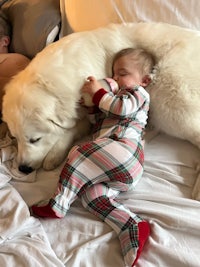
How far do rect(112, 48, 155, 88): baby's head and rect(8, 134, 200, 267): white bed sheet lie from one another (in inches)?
10.7

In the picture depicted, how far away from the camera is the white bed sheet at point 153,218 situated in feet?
3.68

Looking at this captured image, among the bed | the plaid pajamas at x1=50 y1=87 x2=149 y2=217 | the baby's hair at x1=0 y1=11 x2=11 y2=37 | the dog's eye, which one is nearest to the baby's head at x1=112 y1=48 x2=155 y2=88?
the plaid pajamas at x1=50 y1=87 x2=149 y2=217

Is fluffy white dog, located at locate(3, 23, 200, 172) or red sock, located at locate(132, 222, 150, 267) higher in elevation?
fluffy white dog, located at locate(3, 23, 200, 172)

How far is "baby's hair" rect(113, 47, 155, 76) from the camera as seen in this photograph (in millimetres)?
1510

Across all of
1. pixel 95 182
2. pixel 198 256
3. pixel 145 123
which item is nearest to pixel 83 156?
pixel 95 182

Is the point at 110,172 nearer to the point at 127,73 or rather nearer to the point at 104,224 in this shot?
the point at 104,224

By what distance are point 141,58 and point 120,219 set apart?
2.27 feet

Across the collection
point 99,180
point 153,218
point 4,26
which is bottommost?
point 153,218

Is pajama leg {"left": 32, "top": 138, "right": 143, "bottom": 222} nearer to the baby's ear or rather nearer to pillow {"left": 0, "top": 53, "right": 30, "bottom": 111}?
the baby's ear

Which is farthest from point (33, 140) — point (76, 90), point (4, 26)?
point (4, 26)

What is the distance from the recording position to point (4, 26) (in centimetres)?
214

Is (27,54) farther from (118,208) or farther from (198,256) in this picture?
(198,256)

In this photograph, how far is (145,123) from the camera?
1.47 metres

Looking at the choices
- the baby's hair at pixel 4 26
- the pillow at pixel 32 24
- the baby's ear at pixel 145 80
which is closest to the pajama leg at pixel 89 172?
the baby's ear at pixel 145 80
